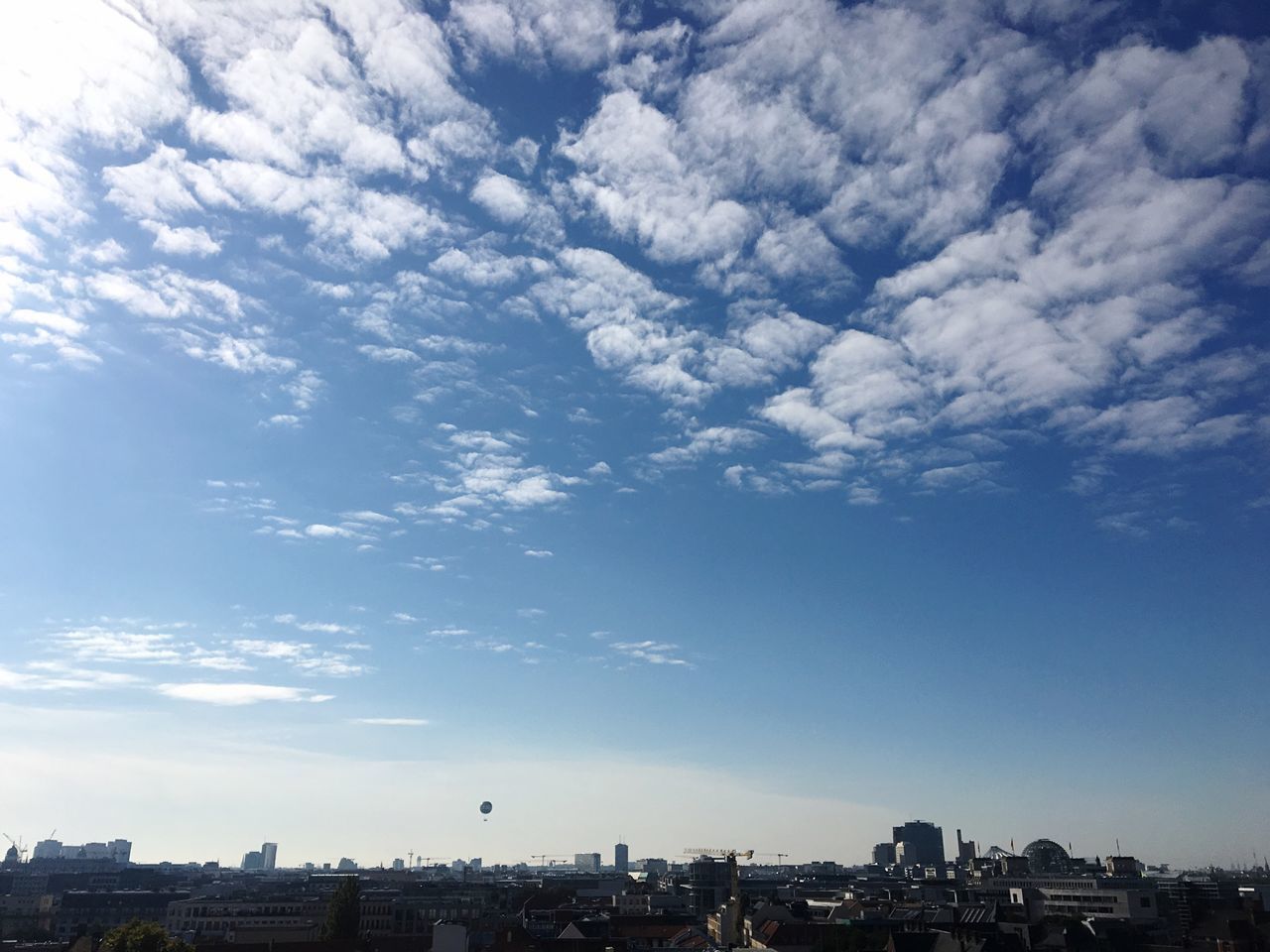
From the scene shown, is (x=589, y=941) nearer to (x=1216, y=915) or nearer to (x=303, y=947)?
(x=303, y=947)

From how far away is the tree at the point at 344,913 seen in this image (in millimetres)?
145250

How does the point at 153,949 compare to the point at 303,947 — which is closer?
the point at 153,949

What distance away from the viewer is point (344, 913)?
148 m

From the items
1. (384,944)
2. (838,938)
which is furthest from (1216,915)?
(384,944)

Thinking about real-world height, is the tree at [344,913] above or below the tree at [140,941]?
below

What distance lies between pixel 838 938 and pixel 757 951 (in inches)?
1024

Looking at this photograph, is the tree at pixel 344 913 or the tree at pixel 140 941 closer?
the tree at pixel 140 941

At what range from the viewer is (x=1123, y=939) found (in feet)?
550

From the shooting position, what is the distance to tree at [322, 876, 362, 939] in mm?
145250

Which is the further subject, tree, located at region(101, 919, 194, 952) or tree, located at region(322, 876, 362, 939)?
tree, located at region(322, 876, 362, 939)

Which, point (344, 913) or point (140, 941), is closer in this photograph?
point (140, 941)

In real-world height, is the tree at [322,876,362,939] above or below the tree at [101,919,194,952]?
below

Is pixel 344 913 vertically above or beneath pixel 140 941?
beneath

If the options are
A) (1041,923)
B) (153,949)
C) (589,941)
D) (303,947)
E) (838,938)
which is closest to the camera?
(153,949)
